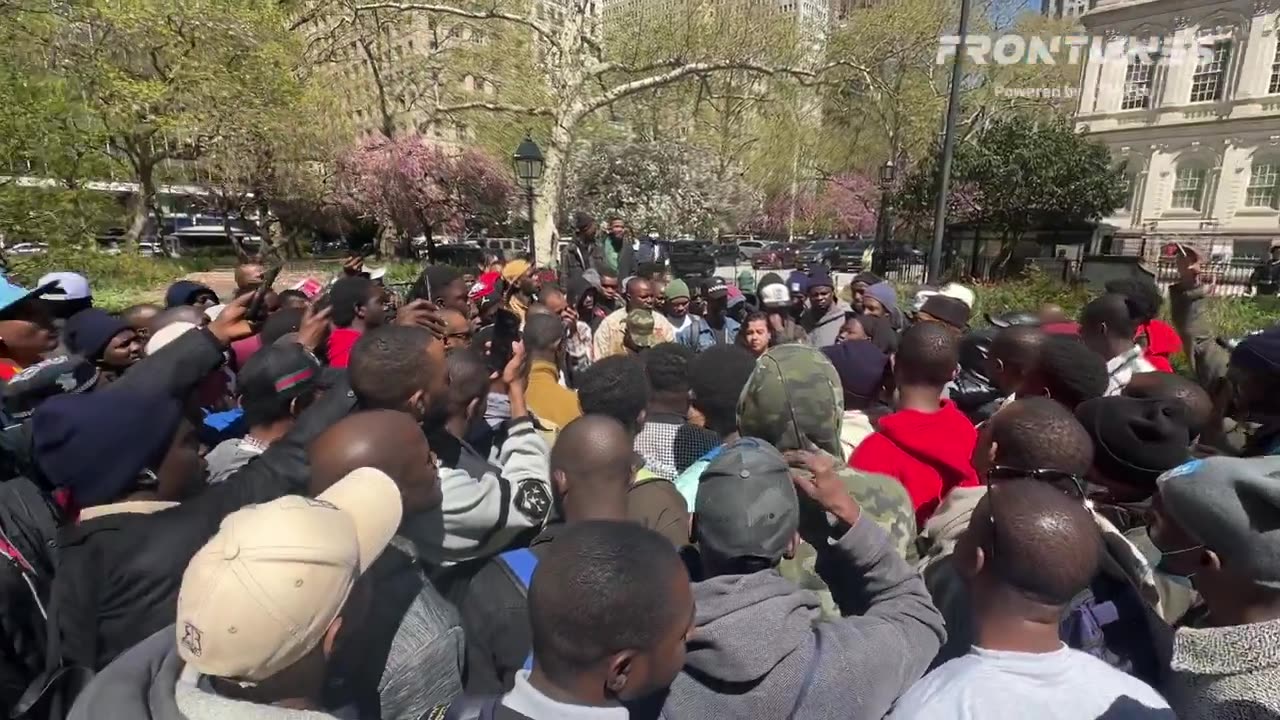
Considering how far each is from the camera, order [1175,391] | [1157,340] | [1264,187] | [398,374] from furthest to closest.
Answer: [1264,187] < [1157,340] < [1175,391] < [398,374]

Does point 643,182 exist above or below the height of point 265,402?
above

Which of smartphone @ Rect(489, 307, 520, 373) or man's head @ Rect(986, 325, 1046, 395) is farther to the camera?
smartphone @ Rect(489, 307, 520, 373)

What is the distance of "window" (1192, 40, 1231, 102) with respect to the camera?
26766 millimetres

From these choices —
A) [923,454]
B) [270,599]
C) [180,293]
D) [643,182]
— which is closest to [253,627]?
[270,599]

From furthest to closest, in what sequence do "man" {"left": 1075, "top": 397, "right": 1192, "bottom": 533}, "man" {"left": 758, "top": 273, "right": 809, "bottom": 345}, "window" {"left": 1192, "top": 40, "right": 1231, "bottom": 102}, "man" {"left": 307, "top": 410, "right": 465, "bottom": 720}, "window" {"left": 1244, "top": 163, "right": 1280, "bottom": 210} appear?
"window" {"left": 1192, "top": 40, "right": 1231, "bottom": 102} < "window" {"left": 1244, "top": 163, "right": 1280, "bottom": 210} < "man" {"left": 758, "top": 273, "right": 809, "bottom": 345} < "man" {"left": 1075, "top": 397, "right": 1192, "bottom": 533} < "man" {"left": 307, "top": 410, "right": 465, "bottom": 720}

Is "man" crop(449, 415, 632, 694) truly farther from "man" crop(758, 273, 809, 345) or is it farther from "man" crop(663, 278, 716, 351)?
"man" crop(663, 278, 716, 351)

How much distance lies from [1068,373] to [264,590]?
2785 millimetres

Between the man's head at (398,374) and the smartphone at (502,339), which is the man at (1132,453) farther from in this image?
the smartphone at (502,339)

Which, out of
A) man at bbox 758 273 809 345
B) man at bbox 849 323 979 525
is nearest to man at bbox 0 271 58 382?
man at bbox 849 323 979 525

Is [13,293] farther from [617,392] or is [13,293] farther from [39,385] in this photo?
[617,392]

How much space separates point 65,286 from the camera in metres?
3.77

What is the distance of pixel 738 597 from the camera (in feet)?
4.95

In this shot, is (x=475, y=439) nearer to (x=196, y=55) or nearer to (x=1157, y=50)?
(x=196, y=55)

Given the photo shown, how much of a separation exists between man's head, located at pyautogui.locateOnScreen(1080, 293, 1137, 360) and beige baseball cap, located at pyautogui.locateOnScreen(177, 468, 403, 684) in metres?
3.84
